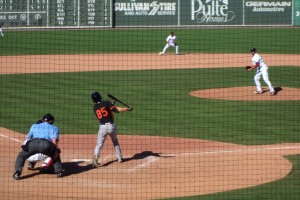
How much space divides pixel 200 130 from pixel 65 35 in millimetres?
28729

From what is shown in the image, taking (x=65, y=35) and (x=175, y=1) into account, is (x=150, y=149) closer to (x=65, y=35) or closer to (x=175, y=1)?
(x=65, y=35)

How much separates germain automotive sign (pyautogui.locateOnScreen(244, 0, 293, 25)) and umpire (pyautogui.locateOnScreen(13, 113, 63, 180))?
132ft

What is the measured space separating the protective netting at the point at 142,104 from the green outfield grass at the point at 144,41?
0.40 ft

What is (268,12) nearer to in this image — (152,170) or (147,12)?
(147,12)

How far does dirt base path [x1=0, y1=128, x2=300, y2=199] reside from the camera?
13664mm

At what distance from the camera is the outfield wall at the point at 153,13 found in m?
47.8

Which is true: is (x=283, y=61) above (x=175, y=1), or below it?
below

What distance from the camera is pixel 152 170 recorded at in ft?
49.2

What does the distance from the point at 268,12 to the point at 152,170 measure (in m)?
40.9

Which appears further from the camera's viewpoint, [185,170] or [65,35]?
[65,35]

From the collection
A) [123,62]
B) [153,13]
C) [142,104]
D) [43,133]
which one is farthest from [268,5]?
[43,133]

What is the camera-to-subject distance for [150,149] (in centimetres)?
1706

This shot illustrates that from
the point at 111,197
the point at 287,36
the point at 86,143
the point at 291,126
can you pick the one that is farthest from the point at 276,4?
the point at 111,197

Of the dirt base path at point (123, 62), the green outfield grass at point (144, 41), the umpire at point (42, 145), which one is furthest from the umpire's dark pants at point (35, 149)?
the green outfield grass at point (144, 41)
